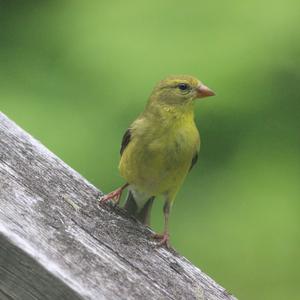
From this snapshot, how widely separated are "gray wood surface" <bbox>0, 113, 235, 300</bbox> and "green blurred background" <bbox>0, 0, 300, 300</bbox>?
1.55m

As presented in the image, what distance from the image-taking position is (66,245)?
Result: 190 centimetres

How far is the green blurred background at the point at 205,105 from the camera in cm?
398

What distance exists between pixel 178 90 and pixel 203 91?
222 mm

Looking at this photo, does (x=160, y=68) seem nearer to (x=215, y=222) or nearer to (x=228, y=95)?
(x=228, y=95)

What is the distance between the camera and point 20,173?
7.03 ft

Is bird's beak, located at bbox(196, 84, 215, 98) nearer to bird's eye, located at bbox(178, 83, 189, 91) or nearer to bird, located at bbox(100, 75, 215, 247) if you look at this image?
bird, located at bbox(100, 75, 215, 247)

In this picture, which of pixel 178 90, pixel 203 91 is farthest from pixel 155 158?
pixel 178 90

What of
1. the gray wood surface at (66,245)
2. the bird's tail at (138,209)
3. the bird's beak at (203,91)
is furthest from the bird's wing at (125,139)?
the gray wood surface at (66,245)

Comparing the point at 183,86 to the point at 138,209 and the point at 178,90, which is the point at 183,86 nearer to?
the point at 178,90

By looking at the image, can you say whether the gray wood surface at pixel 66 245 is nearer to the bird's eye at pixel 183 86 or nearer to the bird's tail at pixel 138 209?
the bird's tail at pixel 138 209

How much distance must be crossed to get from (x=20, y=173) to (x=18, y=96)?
7.02 feet

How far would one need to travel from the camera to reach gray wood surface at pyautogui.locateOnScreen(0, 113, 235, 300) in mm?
1781

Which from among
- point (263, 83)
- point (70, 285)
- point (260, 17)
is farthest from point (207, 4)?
point (70, 285)

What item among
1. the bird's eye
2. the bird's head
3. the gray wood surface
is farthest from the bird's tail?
the gray wood surface
